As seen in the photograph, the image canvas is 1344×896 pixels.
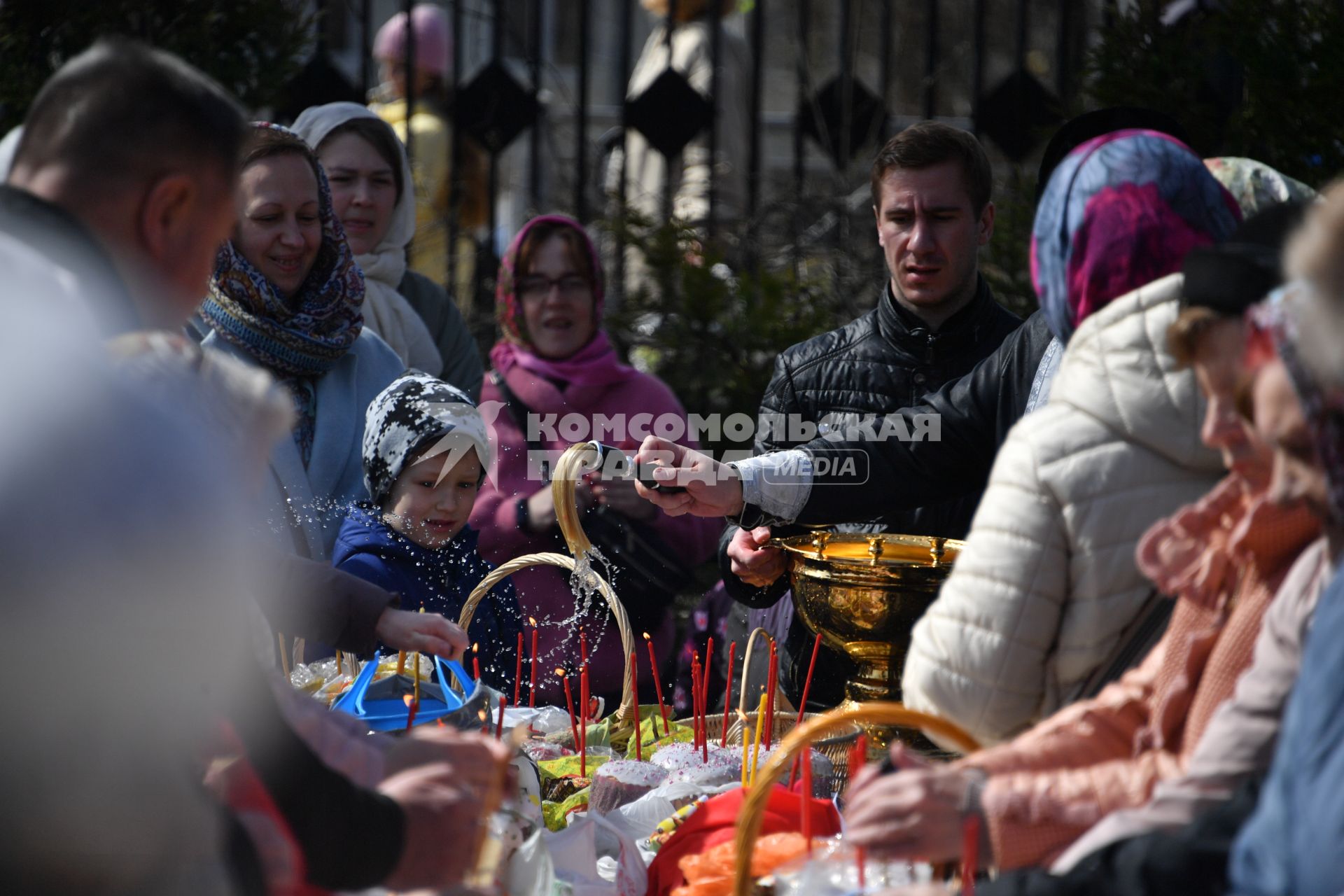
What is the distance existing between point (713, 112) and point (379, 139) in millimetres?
1703

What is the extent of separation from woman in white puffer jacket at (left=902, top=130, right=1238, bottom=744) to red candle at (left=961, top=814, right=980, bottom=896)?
0.58 ft

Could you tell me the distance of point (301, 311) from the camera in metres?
3.12

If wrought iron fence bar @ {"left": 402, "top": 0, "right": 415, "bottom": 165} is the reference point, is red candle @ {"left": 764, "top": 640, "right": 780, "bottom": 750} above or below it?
below

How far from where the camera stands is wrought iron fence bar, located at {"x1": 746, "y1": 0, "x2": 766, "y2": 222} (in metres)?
5.13

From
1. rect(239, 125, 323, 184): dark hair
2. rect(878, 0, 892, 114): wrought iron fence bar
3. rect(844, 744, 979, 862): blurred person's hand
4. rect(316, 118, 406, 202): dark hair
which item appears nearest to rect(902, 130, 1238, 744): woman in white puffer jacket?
rect(844, 744, 979, 862): blurred person's hand

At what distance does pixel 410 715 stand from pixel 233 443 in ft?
2.44

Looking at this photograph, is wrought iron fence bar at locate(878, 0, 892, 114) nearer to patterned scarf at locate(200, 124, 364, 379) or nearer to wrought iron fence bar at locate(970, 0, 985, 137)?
wrought iron fence bar at locate(970, 0, 985, 137)

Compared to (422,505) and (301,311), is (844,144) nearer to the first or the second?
(301,311)

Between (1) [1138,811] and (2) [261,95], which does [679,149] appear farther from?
(1) [1138,811]

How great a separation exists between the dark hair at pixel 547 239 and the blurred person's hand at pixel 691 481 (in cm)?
159

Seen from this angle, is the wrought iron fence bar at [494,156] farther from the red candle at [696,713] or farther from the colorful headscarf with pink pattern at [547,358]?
the red candle at [696,713]

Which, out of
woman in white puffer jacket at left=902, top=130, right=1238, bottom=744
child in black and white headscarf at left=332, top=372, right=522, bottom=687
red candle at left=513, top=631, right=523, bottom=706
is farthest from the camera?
child in black and white headscarf at left=332, top=372, right=522, bottom=687

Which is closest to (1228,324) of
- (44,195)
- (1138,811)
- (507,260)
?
(1138,811)

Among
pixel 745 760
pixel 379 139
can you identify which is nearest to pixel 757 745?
pixel 745 760
